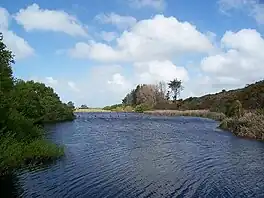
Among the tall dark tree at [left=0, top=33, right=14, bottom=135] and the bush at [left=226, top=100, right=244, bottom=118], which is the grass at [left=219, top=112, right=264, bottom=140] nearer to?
the bush at [left=226, top=100, right=244, bottom=118]

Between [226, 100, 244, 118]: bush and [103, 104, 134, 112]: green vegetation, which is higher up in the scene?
[103, 104, 134, 112]: green vegetation

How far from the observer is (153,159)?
25047 millimetres

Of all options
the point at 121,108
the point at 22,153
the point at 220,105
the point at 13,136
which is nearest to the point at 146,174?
the point at 22,153

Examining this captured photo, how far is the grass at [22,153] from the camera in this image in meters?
18.9

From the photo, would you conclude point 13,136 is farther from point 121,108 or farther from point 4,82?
point 121,108

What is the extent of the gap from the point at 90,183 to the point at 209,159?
10.9 m

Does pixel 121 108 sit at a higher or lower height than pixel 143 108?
higher

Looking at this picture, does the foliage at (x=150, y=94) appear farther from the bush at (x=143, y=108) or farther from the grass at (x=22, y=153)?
the grass at (x=22, y=153)

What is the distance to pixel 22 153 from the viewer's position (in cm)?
2177

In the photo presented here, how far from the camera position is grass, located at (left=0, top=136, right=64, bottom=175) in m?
18.9

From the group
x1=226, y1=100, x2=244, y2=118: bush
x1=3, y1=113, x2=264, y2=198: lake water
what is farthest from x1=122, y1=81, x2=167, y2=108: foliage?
x1=3, y1=113, x2=264, y2=198: lake water

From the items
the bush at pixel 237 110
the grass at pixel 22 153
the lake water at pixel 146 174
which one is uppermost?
the bush at pixel 237 110

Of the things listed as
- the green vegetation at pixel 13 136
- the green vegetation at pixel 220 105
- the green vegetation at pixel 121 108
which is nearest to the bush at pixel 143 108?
the green vegetation at pixel 220 105

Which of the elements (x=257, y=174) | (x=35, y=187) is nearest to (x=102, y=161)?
(x=35, y=187)
